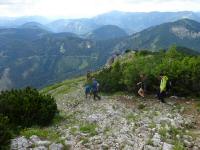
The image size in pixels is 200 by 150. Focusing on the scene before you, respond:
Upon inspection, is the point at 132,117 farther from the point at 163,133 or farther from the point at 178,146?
the point at 178,146

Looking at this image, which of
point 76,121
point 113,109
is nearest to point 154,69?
point 113,109

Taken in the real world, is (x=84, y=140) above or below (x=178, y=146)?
below

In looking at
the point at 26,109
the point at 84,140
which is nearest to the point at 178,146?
the point at 84,140

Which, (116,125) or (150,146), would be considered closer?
(150,146)

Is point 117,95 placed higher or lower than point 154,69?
lower

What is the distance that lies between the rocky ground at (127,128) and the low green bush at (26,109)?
42.9 inches

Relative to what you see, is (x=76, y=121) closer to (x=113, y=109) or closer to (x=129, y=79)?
(x=113, y=109)

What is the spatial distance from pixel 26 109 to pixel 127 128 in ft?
21.7

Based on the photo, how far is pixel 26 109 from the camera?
80.0 ft

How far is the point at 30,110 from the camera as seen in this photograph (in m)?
24.8

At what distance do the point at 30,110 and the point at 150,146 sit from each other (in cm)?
906

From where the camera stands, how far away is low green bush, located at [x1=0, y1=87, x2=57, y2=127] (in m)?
24.4

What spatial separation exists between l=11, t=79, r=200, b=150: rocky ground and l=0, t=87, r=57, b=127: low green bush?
1.09 metres

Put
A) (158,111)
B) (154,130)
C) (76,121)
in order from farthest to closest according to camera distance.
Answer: (158,111), (76,121), (154,130)
